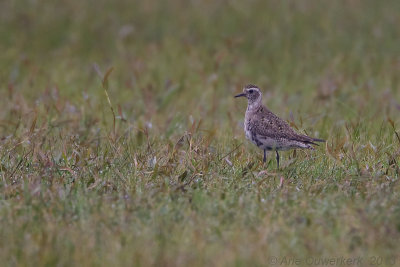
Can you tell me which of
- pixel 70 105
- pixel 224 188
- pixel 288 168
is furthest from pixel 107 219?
pixel 70 105

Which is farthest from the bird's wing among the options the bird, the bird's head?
the bird's head

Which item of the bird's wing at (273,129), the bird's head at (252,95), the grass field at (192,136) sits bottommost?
the grass field at (192,136)

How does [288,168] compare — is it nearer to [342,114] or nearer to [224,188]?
[224,188]

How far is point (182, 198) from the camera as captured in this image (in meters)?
6.11

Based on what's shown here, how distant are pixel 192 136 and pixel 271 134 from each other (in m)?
0.84

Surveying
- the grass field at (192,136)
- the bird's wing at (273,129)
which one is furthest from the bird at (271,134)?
the grass field at (192,136)

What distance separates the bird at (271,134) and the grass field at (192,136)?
0.57ft

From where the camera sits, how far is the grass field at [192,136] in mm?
5191

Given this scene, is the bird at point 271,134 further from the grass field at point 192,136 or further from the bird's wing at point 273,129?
the grass field at point 192,136

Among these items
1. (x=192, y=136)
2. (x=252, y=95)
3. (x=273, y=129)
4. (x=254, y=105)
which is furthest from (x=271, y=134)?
(x=252, y=95)

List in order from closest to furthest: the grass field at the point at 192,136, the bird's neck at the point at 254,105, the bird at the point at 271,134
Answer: the grass field at the point at 192,136 → the bird at the point at 271,134 → the bird's neck at the point at 254,105

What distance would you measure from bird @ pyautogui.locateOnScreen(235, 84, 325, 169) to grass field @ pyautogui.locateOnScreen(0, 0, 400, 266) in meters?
0.17

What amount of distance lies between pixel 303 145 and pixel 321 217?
196cm

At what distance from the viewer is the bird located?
300 inches
